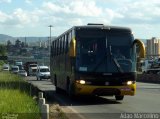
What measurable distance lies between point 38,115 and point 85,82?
751cm

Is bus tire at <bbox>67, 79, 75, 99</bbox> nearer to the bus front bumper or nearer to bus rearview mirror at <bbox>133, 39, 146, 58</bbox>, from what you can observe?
the bus front bumper

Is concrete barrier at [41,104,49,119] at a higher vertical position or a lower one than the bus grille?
higher

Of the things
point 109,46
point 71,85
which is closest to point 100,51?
point 109,46

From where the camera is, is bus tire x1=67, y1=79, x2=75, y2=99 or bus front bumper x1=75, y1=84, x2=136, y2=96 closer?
bus front bumper x1=75, y1=84, x2=136, y2=96

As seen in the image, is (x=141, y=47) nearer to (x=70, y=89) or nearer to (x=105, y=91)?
(x=105, y=91)

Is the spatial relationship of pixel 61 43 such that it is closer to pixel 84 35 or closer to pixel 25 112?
pixel 84 35

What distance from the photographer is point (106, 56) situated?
2039 centimetres

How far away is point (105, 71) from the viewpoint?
20.4m

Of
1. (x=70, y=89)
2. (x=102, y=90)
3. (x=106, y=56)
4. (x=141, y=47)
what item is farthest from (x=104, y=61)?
(x=70, y=89)

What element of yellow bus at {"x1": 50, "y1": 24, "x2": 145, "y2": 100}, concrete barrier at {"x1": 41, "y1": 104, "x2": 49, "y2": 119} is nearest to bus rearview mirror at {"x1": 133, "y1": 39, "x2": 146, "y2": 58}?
yellow bus at {"x1": 50, "y1": 24, "x2": 145, "y2": 100}

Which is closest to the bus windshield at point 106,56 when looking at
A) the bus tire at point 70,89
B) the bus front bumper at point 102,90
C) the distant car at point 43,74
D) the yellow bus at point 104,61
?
the yellow bus at point 104,61

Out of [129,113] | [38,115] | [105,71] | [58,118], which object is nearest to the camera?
[38,115]

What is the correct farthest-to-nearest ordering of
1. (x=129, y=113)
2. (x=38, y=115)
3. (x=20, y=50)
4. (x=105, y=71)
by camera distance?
(x=20, y=50) < (x=105, y=71) < (x=129, y=113) < (x=38, y=115)

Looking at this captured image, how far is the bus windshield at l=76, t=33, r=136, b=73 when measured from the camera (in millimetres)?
20406
